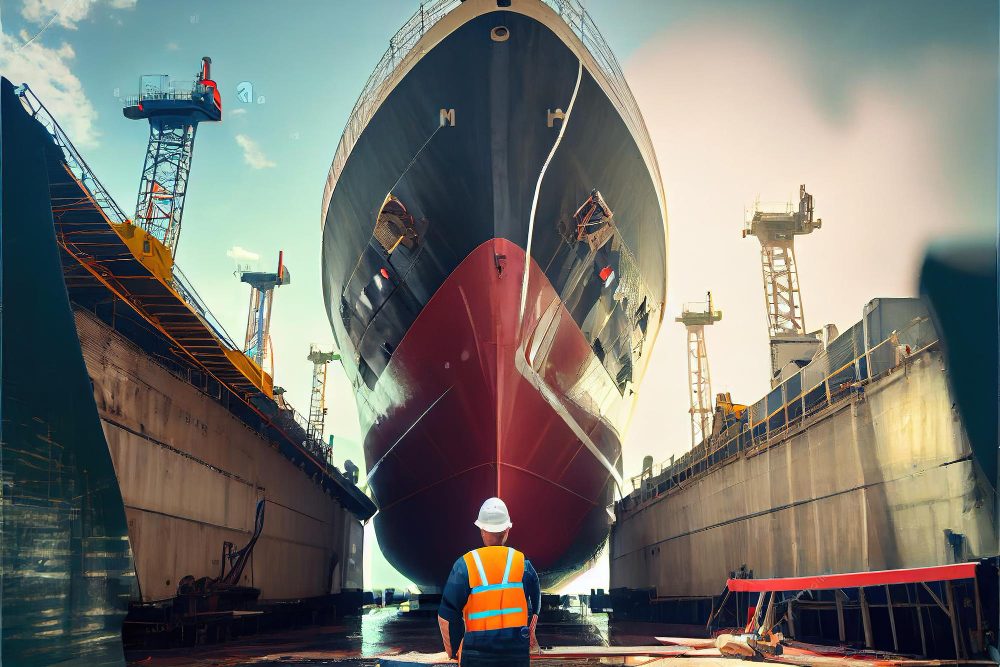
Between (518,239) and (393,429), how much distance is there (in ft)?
17.8

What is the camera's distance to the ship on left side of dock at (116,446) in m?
6.36

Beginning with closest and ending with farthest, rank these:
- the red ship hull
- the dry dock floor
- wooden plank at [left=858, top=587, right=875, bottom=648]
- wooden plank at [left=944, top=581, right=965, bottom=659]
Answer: wooden plank at [left=944, top=581, right=965, bottom=659], the dry dock floor, wooden plank at [left=858, top=587, right=875, bottom=648], the red ship hull

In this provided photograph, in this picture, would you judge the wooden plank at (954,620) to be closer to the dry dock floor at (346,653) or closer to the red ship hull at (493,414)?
the dry dock floor at (346,653)

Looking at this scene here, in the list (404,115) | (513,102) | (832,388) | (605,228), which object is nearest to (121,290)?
(404,115)

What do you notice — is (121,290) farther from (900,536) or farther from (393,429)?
(900,536)

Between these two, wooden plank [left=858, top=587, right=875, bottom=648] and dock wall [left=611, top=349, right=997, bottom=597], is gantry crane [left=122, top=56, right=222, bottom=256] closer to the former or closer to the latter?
dock wall [left=611, top=349, right=997, bottom=597]

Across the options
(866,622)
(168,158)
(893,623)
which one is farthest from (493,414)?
(168,158)

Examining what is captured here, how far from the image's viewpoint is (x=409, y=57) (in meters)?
14.5

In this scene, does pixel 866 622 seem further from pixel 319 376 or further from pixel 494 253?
pixel 319 376

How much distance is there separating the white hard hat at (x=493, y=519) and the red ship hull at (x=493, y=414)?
973cm

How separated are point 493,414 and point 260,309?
116 ft

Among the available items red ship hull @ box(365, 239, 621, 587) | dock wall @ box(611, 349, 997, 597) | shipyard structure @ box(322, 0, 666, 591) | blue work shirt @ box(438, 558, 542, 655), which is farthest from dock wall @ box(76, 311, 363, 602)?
dock wall @ box(611, 349, 997, 597)

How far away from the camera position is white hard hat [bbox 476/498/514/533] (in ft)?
12.7

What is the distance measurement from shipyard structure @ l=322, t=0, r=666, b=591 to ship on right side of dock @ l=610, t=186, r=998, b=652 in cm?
320
